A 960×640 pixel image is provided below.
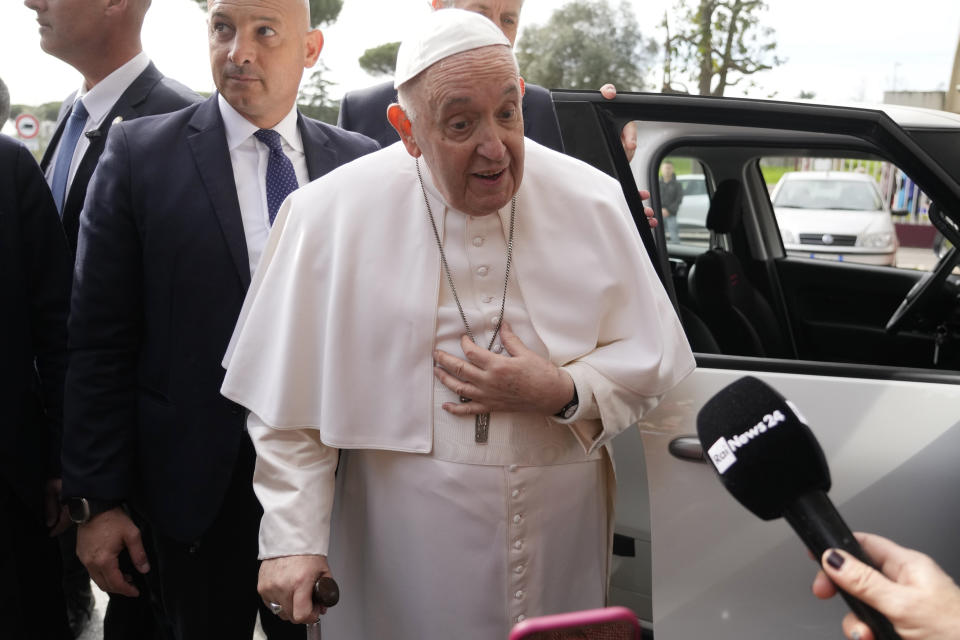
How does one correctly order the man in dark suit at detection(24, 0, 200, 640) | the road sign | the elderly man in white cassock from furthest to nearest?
the road sign, the man in dark suit at detection(24, 0, 200, 640), the elderly man in white cassock

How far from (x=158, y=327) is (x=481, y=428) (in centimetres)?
83

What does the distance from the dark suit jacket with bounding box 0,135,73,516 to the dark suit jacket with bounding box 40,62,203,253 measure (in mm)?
258

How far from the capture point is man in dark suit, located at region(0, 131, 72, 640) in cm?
226

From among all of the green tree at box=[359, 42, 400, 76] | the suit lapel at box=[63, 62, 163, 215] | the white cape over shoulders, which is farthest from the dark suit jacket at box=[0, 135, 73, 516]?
the green tree at box=[359, 42, 400, 76]

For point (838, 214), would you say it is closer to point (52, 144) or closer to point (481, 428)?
point (52, 144)

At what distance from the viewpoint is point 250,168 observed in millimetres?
2227

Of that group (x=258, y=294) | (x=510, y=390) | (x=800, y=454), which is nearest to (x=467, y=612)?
(x=510, y=390)

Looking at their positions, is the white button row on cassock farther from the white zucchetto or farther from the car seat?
the car seat

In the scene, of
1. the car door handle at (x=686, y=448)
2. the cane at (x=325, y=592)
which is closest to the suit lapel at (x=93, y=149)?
the cane at (x=325, y=592)

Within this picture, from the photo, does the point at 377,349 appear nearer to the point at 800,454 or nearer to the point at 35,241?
the point at 800,454

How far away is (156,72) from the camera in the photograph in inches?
110

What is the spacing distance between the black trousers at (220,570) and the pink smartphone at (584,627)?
129cm

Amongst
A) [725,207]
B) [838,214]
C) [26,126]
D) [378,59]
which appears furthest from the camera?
[26,126]

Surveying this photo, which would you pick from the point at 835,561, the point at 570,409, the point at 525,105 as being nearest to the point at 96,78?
the point at 525,105
